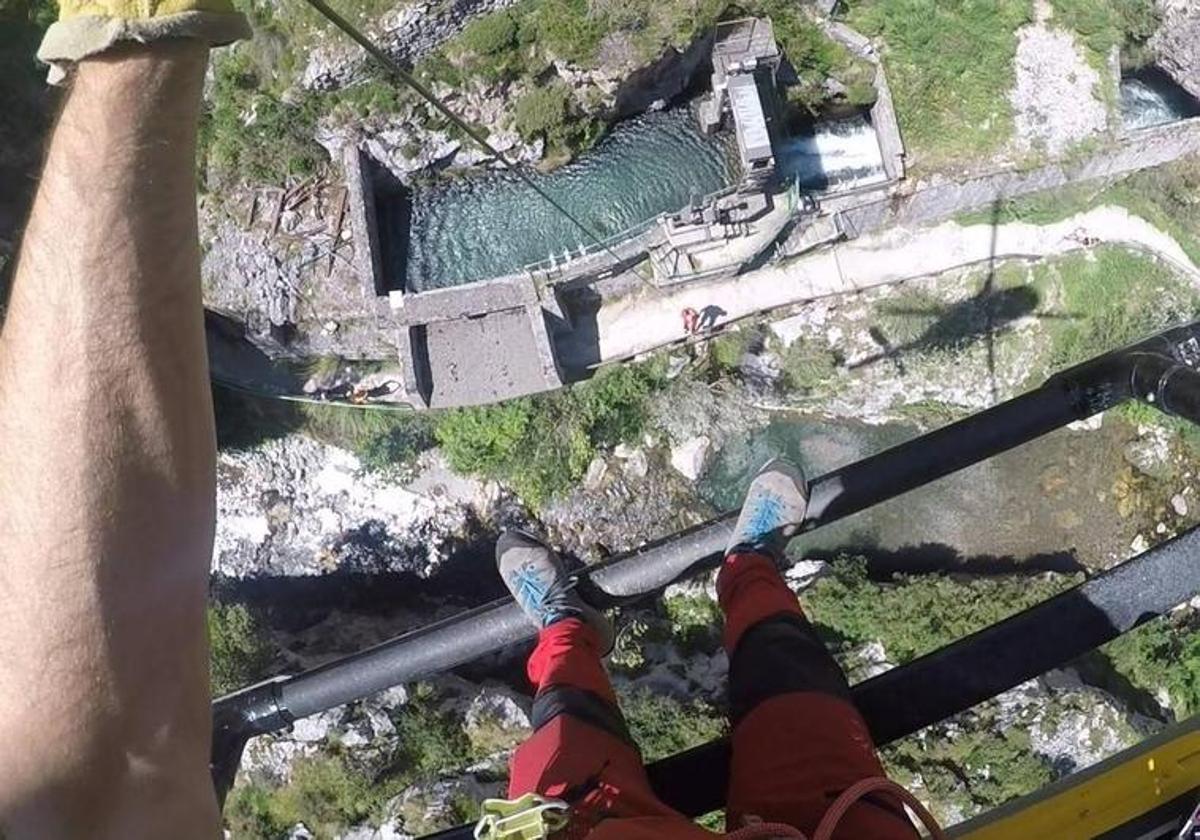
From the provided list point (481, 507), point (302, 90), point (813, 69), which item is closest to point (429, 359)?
point (481, 507)

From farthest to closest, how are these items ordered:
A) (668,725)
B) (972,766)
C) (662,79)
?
(662,79) → (668,725) → (972,766)

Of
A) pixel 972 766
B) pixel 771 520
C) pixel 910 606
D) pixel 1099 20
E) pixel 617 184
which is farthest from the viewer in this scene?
pixel 617 184

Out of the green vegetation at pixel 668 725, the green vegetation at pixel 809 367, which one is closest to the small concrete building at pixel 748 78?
the green vegetation at pixel 809 367

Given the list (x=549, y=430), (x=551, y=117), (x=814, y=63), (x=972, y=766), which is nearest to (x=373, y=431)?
(x=549, y=430)

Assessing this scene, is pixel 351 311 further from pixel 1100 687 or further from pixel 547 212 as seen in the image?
pixel 1100 687

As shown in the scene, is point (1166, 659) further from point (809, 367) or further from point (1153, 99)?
point (1153, 99)

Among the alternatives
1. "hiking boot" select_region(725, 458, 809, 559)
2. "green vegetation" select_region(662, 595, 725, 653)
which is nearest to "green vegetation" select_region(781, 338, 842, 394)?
"green vegetation" select_region(662, 595, 725, 653)

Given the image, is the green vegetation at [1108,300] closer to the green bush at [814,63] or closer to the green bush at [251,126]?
the green bush at [814,63]
